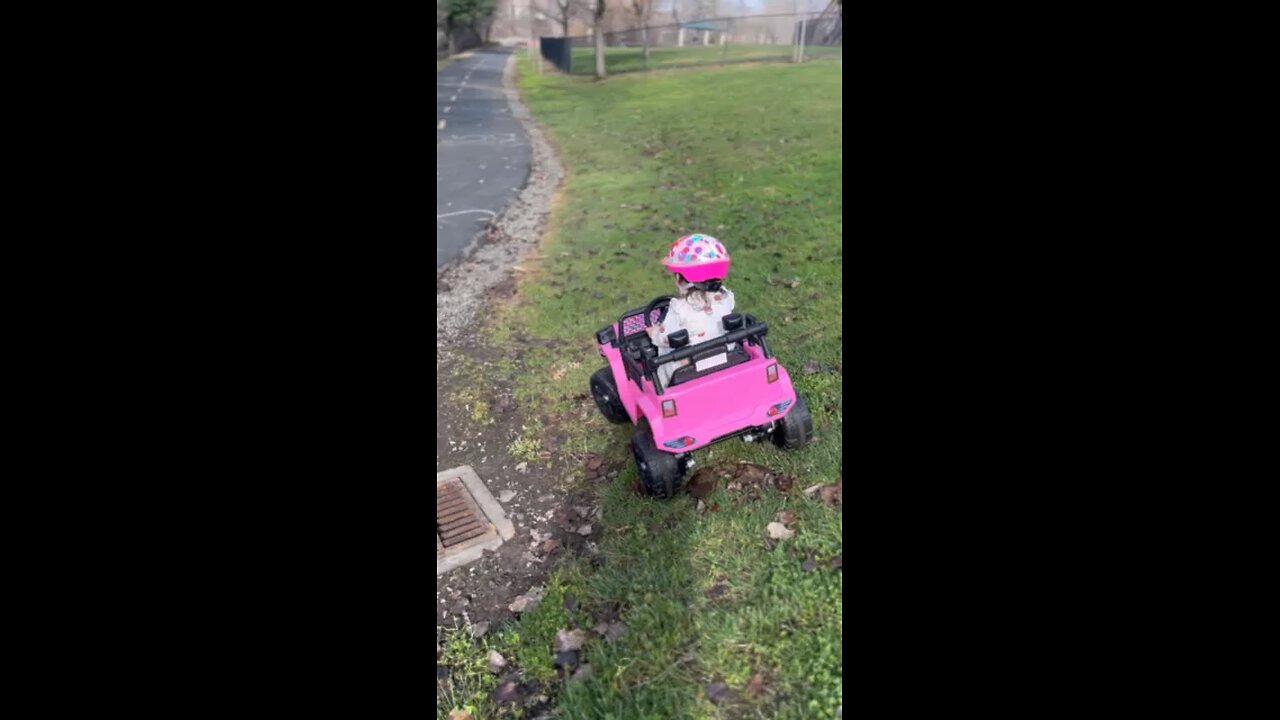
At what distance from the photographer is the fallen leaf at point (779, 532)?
12.6 ft

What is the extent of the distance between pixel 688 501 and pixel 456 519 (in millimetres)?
1519

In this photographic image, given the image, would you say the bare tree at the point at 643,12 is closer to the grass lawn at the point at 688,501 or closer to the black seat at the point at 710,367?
the grass lawn at the point at 688,501

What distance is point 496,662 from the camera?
3.32m

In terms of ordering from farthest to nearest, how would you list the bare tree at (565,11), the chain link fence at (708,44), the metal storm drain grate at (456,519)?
the bare tree at (565,11) < the chain link fence at (708,44) < the metal storm drain grate at (456,519)

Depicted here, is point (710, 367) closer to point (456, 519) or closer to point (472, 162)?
point (456, 519)

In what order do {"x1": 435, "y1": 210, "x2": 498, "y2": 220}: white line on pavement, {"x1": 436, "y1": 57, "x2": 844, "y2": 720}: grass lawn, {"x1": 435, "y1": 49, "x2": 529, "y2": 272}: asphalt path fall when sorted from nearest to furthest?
{"x1": 436, "y1": 57, "x2": 844, "y2": 720}: grass lawn
{"x1": 435, "y1": 49, "x2": 529, "y2": 272}: asphalt path
{"x1": 435, "y1": 210, "x2": 498, "y2": 220}: white line on pavement

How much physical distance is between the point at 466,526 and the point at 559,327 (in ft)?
9.92

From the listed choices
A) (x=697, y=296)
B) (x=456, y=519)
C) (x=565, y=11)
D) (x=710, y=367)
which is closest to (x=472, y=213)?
(x=456, y=519)

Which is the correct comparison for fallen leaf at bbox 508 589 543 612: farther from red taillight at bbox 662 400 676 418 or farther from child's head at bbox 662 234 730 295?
child's head at bbox 662 234 730 295

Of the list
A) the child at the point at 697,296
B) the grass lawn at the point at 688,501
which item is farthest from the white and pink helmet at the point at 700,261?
the grass lawn at the point at 688,501

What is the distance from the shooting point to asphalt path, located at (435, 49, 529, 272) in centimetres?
1056

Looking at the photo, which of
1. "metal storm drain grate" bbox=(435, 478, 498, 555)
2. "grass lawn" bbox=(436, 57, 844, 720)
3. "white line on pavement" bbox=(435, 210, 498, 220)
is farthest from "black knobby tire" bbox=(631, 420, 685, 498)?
"white line on pavement" bbox=(435, 210, 498, 220)

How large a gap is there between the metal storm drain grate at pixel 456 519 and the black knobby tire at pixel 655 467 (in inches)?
40.2
